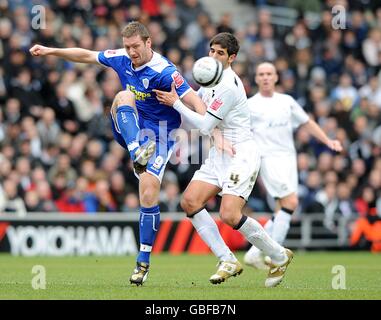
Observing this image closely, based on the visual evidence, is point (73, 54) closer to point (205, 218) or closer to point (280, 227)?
point (205, 218)

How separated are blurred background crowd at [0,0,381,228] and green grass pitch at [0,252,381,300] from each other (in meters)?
2.38

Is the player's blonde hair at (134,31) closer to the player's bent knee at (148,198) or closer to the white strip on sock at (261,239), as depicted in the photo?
the player's bent knee at (148,198)

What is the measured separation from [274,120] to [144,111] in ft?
12.3

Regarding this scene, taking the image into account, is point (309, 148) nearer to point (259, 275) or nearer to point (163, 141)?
point (259, 275)

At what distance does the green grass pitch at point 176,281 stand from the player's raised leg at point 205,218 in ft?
0.84

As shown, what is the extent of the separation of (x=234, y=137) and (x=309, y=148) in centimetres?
1127

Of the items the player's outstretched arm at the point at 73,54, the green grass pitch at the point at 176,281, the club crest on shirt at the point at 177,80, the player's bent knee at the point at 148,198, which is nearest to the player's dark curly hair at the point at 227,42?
the club crest on shirt at the point at 177,80

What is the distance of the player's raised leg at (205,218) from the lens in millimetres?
10984

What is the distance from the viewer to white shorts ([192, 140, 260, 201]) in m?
10.8

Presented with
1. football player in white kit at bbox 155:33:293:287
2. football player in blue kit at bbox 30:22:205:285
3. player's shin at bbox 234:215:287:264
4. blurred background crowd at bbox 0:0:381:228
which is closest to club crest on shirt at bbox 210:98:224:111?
football player in white kit at bbox 155:33:293:287

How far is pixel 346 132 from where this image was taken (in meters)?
22.6

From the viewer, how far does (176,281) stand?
37.9 ft

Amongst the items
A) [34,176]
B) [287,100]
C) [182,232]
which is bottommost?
[182,232]
